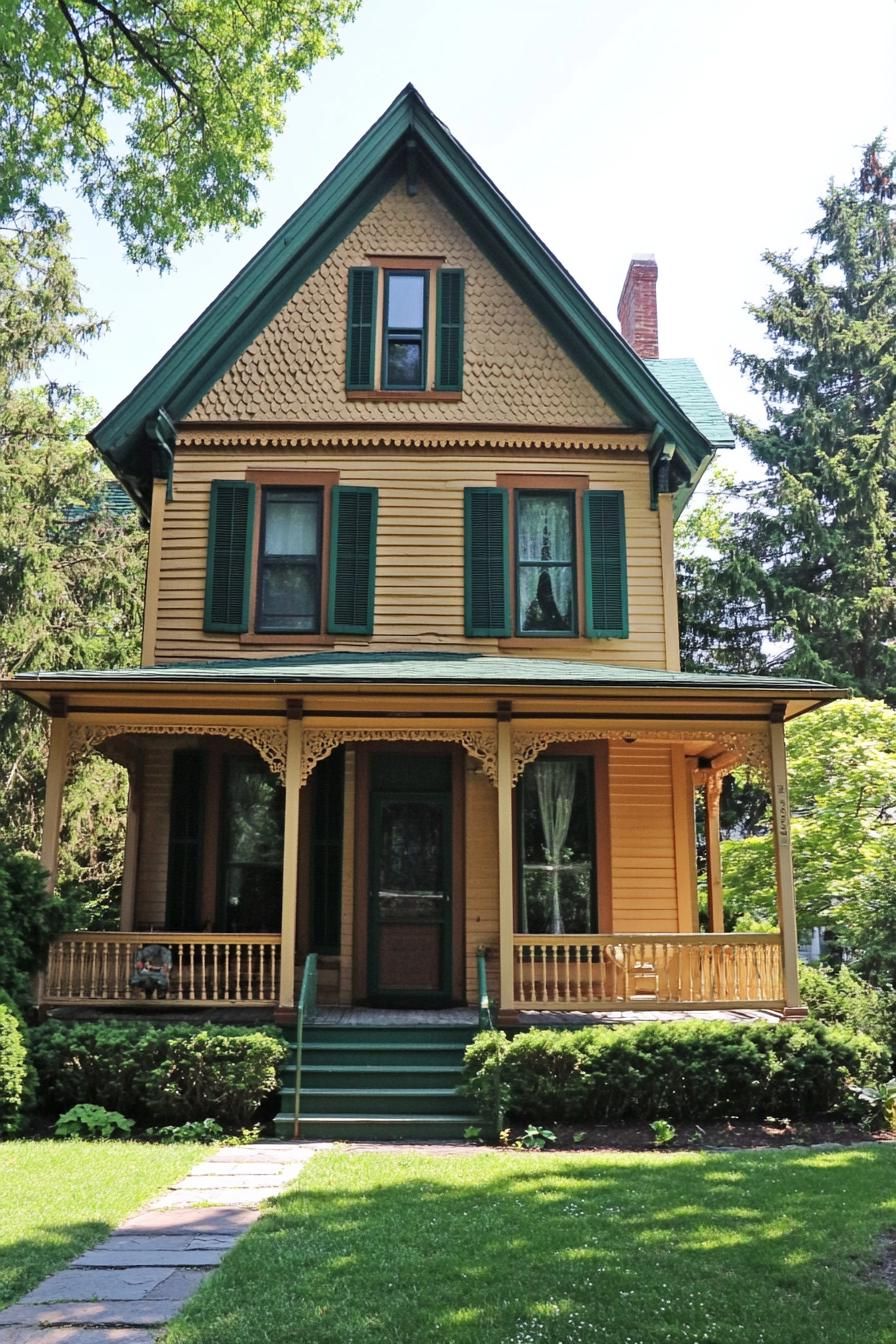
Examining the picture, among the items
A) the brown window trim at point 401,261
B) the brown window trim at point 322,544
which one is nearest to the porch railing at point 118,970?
the brown window trim at point 322,544

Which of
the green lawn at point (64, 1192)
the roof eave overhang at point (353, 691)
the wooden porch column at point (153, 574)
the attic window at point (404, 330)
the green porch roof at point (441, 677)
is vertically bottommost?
the green lawn at point (64, 1192)

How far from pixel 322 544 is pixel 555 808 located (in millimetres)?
4135

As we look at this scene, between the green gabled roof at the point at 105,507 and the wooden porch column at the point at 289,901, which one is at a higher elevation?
the green gabled roof at the point at 105,507

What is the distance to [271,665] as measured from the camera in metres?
11.6

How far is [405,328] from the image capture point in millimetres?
13773

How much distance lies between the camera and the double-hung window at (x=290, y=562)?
13102 mm

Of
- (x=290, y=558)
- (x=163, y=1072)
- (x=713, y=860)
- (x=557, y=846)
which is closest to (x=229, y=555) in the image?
(x=290, y=558)

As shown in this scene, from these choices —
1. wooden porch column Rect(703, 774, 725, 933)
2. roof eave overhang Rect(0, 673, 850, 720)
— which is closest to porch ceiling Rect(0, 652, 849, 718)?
roof eave overhang Rect(0, 673, 850, 720)

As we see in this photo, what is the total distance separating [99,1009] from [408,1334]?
24.2 ft

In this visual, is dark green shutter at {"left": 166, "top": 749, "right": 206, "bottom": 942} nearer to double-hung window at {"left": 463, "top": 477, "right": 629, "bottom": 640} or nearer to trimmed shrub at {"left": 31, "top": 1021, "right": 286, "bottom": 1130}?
trimmed shrub at {"left": 31, "top": 1021, "right": 286, "bottom": 1130}

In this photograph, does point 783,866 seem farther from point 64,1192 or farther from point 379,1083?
point 64,1192

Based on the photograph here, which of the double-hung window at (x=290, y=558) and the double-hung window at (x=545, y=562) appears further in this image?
the double-hung window at (x=545, y=562)

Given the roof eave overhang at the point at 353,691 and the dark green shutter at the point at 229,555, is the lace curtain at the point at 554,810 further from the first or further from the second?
the dark green shutter at the point at 229,555

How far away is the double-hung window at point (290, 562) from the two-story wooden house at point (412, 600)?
0.10ft
